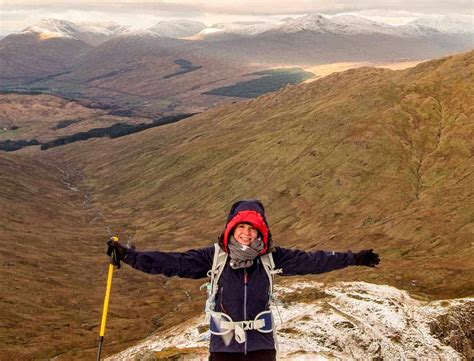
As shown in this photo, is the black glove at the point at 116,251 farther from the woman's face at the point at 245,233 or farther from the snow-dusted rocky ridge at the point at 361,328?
the snow-dusted rocky ridge at the point at 361,328

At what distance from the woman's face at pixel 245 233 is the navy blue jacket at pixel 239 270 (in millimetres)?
781

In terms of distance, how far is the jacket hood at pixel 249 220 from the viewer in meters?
14.0

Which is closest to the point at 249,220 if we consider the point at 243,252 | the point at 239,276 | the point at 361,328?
the point at 243,252

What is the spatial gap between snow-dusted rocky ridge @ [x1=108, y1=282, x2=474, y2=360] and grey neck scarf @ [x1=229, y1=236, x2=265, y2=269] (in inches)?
657

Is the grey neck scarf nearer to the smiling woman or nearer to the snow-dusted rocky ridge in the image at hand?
the smiling woman

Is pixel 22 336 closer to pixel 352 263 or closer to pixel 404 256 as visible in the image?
pixel 404 256

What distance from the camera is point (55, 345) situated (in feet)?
397

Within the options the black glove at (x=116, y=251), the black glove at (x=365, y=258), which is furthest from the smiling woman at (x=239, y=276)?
the black glove at (x=365, y=258)

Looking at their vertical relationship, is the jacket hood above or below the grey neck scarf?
above

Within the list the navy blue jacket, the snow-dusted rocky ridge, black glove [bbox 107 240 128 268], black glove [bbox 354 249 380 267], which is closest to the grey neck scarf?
the navy blue jacket

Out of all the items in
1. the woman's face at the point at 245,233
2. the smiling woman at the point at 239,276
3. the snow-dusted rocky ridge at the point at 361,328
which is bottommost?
the snow-dusted rocky ridge at the point at 361,328

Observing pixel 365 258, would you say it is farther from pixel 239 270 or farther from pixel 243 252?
pixel 243 252

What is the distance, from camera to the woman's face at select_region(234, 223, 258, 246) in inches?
555

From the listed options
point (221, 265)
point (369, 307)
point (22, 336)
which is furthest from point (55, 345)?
point (221, 265)
